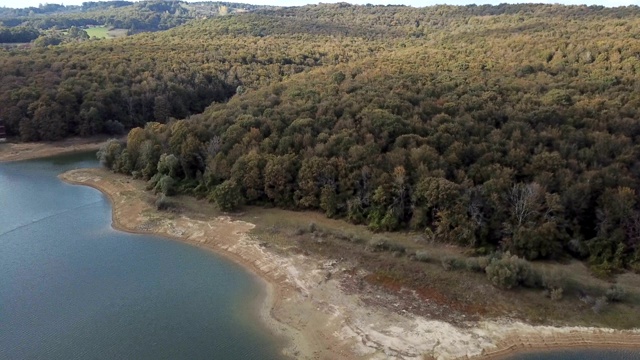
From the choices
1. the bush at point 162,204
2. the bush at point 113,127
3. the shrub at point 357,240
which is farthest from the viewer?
the bush at point 113,127

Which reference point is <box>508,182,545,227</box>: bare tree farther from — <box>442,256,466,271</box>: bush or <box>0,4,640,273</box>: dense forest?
<box>442,256,466,271</box>: bush

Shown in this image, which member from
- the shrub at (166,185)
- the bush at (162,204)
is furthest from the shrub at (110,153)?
the bush at (162,204)

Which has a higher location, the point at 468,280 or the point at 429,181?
the point at 429,181

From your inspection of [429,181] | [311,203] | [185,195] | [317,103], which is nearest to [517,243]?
[429,181]

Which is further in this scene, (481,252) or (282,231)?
(282,231)

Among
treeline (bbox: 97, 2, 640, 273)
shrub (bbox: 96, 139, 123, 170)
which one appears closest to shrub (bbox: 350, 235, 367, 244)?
treeline (bbox: 97, 2, 640, 273)

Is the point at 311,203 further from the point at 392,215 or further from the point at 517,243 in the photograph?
the point at 517,243

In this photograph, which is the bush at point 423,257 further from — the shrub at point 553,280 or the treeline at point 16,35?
the treeline at point 16,35
